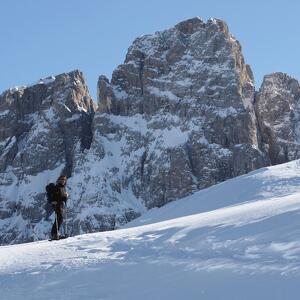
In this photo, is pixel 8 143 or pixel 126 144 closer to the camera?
pixel 126 144

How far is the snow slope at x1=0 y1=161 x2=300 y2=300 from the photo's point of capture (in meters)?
9.09

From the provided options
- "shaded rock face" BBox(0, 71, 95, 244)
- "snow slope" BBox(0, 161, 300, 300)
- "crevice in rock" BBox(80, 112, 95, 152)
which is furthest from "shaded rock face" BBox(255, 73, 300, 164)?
"snow slope" BBox(0, 161, 300, 300)

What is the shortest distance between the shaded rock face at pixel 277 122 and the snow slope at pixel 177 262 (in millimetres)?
133169

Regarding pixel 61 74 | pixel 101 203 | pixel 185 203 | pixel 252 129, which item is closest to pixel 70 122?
pixel 61 74

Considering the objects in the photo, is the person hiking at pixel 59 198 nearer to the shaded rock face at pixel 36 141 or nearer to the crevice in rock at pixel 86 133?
the shaded rock face at pixel 36 141

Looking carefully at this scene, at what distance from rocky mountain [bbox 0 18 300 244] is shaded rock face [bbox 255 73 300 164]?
0.77 feet

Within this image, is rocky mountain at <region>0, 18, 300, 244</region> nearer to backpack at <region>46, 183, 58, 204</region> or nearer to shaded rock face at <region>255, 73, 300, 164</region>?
shaded rock face at <region>255, 73, 300, 164</region>

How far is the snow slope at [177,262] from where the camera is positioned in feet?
29.8

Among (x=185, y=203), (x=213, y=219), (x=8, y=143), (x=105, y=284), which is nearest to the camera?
(x=105, y=284)

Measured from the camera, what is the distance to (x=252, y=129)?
14050cm

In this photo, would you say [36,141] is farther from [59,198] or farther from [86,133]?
[59,198]

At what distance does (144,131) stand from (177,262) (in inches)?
5704

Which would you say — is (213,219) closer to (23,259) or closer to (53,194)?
(23,259)

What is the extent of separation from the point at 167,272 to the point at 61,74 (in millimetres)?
162001
